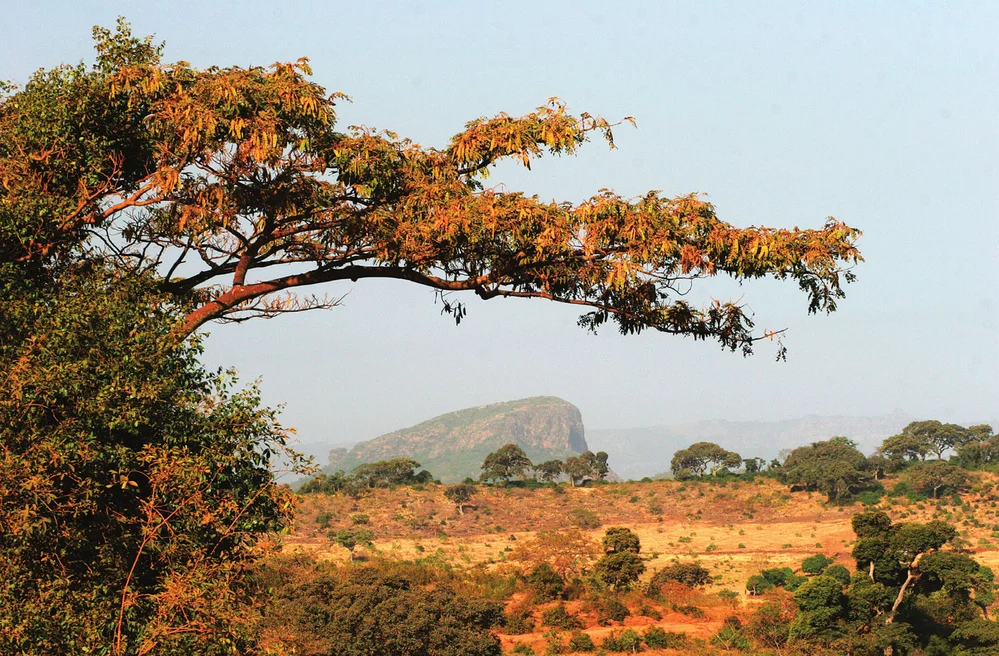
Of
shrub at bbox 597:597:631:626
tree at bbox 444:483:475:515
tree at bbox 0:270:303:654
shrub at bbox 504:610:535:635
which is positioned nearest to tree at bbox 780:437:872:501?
tree at bbox 444:483:475:515

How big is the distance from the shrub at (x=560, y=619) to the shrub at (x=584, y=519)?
123 feet

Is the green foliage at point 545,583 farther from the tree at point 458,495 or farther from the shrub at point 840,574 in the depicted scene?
the tree at point 458,495

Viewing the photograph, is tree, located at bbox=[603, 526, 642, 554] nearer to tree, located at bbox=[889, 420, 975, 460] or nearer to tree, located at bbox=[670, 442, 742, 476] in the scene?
tree, located at bbox=[670, 442, 742, 476]

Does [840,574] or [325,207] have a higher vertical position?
[325,207]

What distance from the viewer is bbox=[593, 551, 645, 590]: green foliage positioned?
→ 152 feet

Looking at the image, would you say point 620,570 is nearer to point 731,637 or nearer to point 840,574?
point 840,574

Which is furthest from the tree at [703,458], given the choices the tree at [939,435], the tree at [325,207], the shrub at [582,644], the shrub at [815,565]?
the tree at [325,207]

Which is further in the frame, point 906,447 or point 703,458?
point 703,458

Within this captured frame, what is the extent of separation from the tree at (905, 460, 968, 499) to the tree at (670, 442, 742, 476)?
93.5ft

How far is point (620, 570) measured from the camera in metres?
46.5

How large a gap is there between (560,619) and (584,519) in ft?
131

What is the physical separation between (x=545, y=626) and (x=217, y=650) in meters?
32.9

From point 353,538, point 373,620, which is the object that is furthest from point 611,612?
point 353,538

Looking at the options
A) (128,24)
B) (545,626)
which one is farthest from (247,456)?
(545,626)
